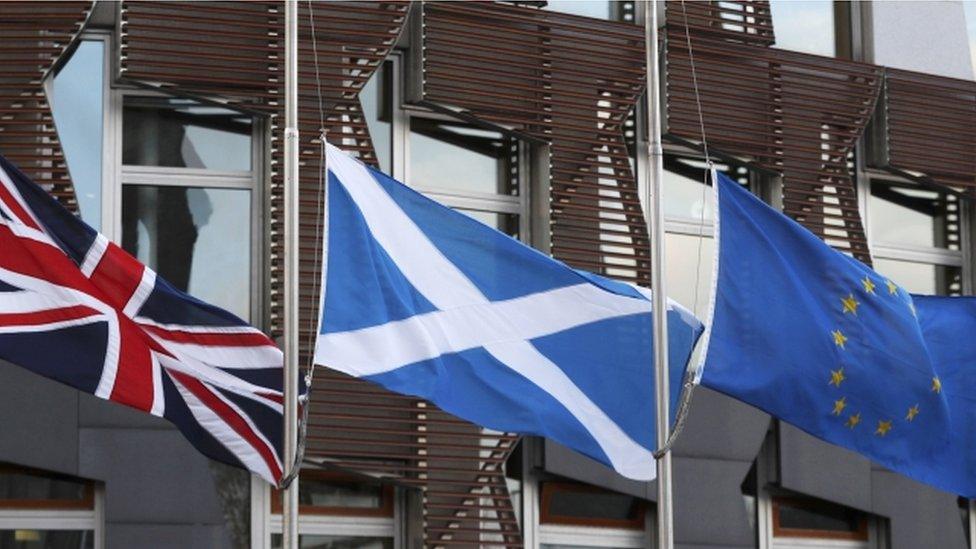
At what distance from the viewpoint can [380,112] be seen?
811 inches

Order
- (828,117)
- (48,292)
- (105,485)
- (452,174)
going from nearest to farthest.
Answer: (48,292) < (105,485) < (452,174) < (828,117)

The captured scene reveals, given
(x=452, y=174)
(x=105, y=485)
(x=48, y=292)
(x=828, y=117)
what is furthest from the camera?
(x=828, y=117)

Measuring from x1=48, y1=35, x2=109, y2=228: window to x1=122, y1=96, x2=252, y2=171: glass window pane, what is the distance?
9.1 inches

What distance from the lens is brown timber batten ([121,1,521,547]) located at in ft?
63.8

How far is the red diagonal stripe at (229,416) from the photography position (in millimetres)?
16141

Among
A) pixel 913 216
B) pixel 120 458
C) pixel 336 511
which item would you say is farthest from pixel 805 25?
pixel 120 458

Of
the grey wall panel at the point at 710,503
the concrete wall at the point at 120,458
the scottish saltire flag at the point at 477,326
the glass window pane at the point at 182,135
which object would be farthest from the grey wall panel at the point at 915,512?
the glass window pane at the point at 182,135

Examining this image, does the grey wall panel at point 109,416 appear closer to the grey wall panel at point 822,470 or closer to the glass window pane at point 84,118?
the glass window pane at point 84,118

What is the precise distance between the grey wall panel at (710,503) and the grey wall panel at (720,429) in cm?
8

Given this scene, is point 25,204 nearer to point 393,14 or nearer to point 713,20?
point 393,14

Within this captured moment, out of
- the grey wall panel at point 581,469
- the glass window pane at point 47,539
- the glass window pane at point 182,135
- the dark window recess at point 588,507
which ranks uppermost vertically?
the glass window pane at point 182,135

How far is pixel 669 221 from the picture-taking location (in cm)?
2188

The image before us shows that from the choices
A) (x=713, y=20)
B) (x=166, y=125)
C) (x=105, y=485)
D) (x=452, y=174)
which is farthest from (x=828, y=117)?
(x=105, y=485)

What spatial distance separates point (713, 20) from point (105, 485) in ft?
22.7
